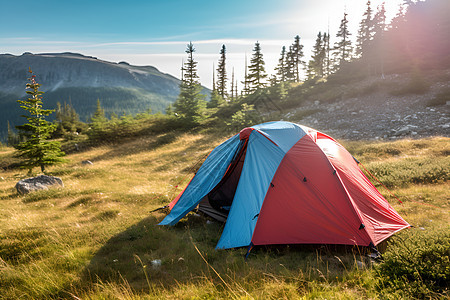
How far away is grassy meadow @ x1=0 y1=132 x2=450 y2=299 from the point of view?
3418 mm

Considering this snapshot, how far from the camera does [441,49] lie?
30.3m

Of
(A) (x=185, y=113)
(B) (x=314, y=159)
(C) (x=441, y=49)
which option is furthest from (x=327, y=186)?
(C) (x=441, y=49)

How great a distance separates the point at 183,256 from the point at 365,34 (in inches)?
2213

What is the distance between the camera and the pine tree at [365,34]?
39.1m

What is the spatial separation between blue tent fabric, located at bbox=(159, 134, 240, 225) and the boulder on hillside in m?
7.62

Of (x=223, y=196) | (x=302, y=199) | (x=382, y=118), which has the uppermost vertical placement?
(x=382, y=118)

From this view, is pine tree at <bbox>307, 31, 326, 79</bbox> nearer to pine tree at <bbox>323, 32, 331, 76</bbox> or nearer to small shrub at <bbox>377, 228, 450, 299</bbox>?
pine tree at <bbox>323, 32, 331, 76</bbox>

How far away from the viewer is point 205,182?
6367 millimetres

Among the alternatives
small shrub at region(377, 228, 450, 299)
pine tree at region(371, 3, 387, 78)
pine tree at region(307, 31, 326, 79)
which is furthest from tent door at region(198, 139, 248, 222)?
pine tree at region(307, 31, 326, 79)

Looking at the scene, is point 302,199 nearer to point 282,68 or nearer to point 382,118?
point 382,118

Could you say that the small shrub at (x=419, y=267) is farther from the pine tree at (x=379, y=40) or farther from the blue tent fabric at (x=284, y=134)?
the pine tree at (x=379, y=40)

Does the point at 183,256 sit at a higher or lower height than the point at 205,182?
lower

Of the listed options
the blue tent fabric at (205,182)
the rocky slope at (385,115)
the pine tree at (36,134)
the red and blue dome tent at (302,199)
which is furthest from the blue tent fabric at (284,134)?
the pine tree at (36,134)

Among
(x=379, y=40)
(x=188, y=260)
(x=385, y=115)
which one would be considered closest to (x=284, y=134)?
(x=188, y=260)
